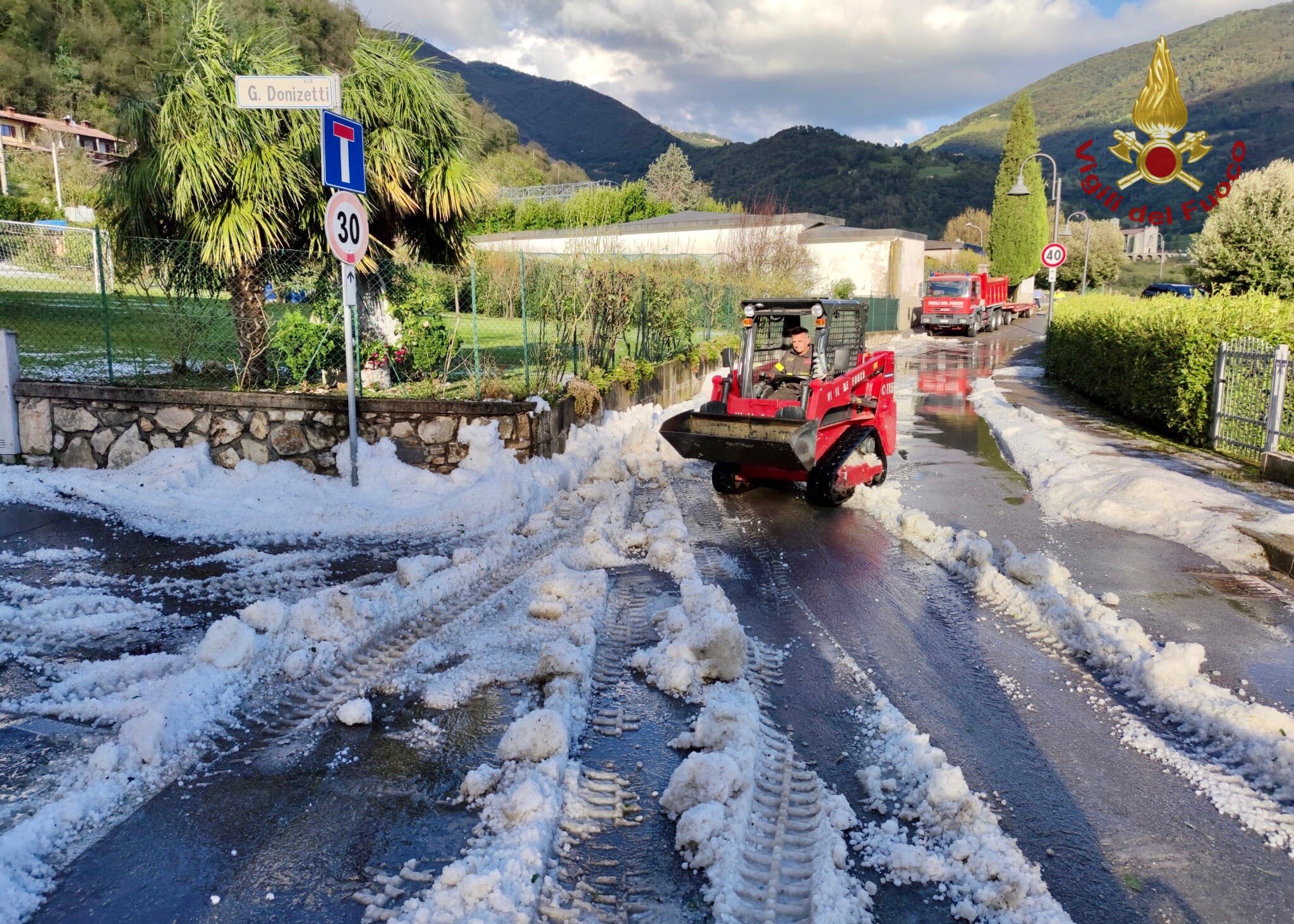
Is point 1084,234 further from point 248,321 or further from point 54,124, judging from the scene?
point 248,321

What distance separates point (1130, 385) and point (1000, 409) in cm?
225

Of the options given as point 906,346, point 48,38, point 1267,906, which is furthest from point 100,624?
point 48,38

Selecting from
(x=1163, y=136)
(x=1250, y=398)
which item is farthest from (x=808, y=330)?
(x=1163, y=136)

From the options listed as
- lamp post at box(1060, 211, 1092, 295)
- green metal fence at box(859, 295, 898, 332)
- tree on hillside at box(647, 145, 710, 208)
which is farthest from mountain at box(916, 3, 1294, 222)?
green metal fence at box(859, 295, 898, 332)

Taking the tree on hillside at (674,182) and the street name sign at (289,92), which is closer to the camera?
the street name sign at (289,92)

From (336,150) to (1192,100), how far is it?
6610 inches

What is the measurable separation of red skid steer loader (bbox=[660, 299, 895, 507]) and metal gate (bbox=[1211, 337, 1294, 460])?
173 inches

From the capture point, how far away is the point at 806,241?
38750mm

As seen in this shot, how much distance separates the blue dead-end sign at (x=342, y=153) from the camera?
802 cm

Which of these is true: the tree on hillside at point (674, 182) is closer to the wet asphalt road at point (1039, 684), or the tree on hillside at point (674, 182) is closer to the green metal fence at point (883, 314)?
the green metal fence at point (883, 314)

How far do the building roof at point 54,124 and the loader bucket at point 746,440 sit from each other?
5098 centimetres

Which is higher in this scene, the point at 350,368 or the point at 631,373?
the point at 350,368

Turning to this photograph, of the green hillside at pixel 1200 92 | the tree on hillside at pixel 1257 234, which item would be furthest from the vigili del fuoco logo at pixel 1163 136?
the green hillside at pixel 1200 92

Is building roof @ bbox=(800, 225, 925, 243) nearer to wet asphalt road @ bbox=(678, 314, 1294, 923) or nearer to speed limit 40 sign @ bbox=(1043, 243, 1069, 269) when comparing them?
speed limit 40 sign @ bbox=(1043, 243, 1069, 269)
